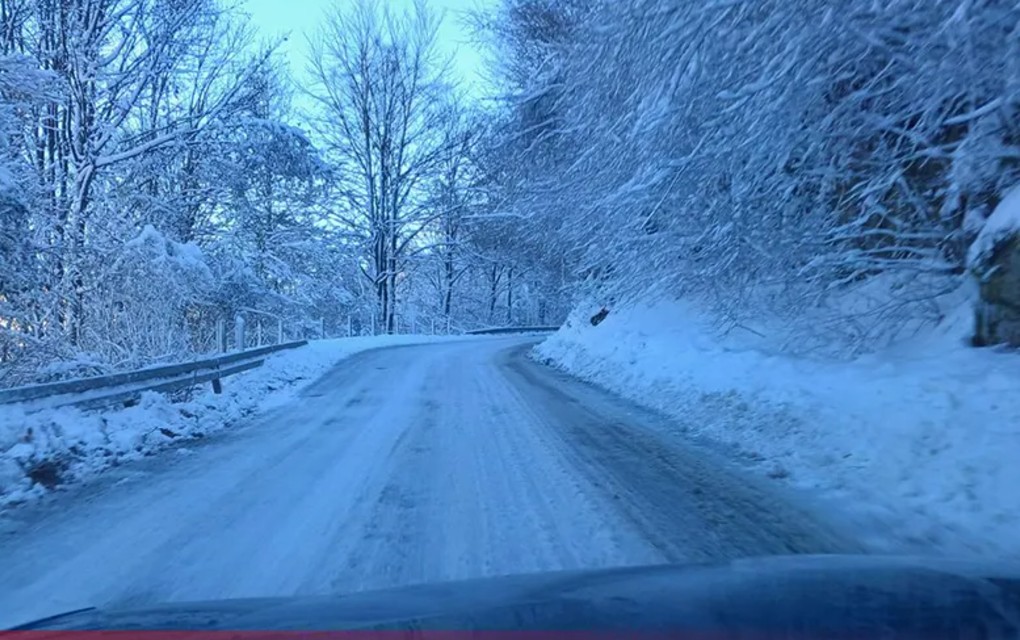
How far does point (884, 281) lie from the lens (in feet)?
36.1

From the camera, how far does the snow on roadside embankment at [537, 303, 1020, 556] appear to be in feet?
18.9

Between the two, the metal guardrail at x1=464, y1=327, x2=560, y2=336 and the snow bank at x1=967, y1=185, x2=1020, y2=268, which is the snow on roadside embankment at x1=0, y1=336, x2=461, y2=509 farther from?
the metal guardrail at x1=464, y1=327, x2=560, y2=336

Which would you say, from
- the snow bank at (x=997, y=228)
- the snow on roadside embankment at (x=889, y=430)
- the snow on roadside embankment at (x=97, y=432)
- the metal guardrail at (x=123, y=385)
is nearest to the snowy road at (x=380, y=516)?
the snow on roadside embankment at (x=97, y=432)

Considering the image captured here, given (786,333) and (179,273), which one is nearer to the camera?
(786,333)

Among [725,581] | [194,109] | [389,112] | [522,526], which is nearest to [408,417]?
[522,526]

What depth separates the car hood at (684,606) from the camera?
2.82 metres

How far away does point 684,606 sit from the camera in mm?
3125

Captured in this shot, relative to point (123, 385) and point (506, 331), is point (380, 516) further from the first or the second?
point (506, 331)

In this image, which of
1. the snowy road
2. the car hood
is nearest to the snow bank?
the snowy road

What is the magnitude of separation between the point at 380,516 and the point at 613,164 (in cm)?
750

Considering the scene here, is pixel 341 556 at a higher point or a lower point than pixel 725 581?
lower

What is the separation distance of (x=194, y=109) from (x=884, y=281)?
18.8m

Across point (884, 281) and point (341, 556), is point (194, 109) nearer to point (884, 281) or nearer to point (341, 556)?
point (884, 281)

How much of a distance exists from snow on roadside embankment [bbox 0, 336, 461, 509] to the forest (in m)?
3.09
